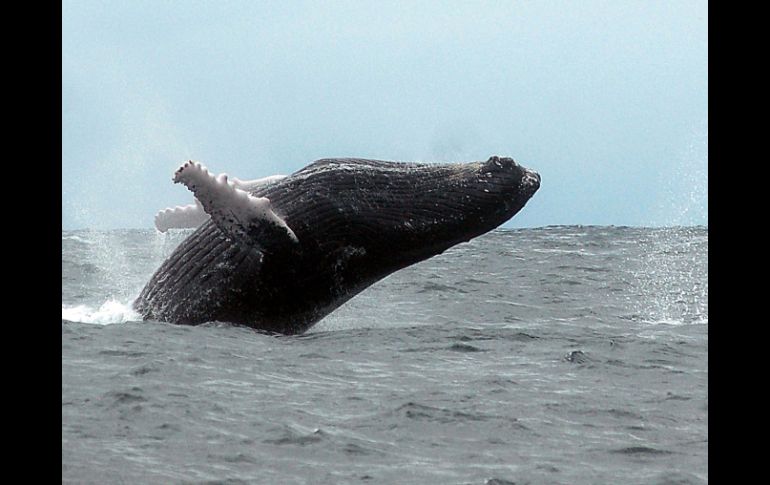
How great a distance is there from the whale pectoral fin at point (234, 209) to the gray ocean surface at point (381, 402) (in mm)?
1033

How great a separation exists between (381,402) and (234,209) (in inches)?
125

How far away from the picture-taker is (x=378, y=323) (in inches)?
534

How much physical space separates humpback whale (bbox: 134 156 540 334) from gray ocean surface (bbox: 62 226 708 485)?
414mm

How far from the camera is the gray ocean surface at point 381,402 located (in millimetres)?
6320

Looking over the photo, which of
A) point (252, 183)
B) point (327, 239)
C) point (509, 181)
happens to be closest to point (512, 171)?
point (509, 181)

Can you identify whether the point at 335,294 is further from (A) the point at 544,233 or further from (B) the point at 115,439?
(A) the point at 544,233

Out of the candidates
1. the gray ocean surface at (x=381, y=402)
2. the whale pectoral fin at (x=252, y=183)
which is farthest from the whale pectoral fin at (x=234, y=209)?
the whale pectoral fin at (x=252, y=183)

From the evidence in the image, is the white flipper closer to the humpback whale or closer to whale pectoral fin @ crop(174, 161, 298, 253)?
the humpback whale

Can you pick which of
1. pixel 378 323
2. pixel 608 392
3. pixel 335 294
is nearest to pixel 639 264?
pixel 378 323

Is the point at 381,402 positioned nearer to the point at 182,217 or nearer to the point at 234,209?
the point at 234,209

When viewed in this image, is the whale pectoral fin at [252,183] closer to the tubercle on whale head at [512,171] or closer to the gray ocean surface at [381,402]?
the gray ocean surface at [381,402]

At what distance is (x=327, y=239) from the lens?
1137cm

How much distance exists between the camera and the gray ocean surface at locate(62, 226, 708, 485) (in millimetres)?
6320
